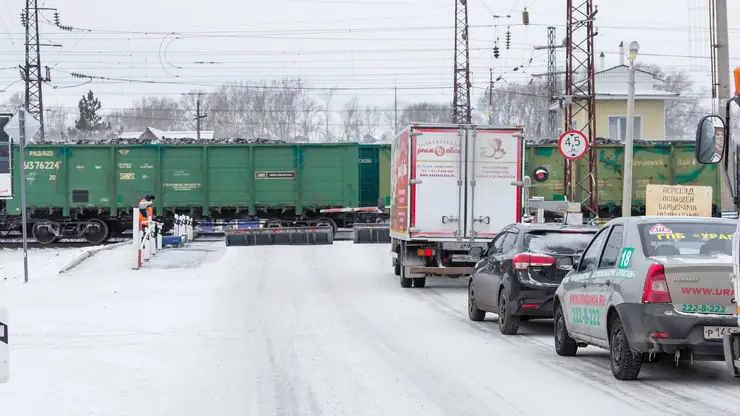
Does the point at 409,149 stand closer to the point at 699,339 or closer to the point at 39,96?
the point at 699,339

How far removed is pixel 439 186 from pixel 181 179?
58.5 feet

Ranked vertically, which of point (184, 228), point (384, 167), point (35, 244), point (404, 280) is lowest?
point (35, 244)

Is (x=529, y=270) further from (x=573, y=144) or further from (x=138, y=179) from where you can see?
(x=138, y=179)

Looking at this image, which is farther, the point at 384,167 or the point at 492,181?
the point at 384,167

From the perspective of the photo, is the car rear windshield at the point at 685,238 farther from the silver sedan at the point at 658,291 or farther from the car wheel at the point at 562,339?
the car wheel at the point at 562,339

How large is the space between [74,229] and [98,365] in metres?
27.6

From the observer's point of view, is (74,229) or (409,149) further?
(74,229)

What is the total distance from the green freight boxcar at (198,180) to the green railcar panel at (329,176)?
0.11 ft

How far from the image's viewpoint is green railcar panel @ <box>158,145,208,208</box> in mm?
37000

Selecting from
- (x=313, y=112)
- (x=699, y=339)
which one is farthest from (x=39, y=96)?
(x=313, y=112)

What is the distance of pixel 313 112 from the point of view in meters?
128

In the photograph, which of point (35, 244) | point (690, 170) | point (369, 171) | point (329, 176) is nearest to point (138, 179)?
point (35, 244)

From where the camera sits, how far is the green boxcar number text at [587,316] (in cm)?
1041

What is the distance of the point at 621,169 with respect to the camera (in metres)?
38.2
